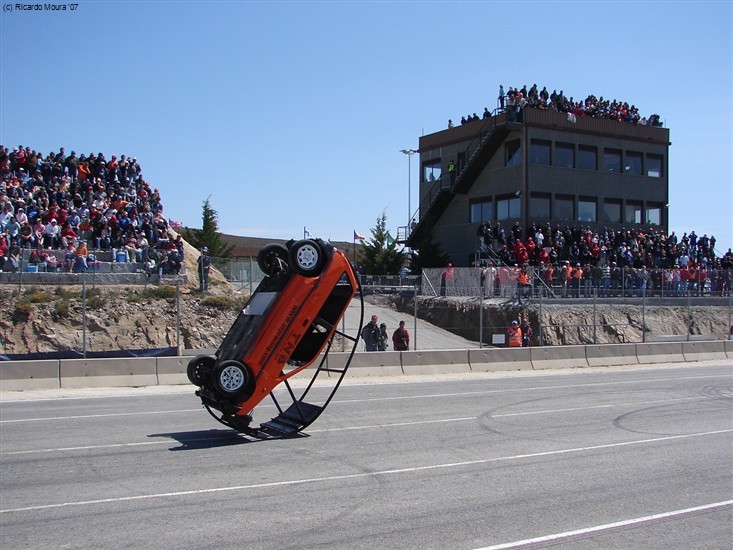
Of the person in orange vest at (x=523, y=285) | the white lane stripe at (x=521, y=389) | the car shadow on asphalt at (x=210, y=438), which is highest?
the person in orange vest at (x=523, y=285)

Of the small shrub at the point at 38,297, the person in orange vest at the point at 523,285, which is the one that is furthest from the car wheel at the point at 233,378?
the person in orange vest at the point at 523,285

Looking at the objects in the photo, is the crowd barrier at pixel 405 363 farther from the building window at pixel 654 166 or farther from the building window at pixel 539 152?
the building window at pixel 654 166

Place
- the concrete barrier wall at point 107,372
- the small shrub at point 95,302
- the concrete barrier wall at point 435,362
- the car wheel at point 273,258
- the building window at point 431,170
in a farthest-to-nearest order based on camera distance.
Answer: the building window at point 431,170 → the small shrub at point 95,302 → the concrete barrier wall at point 435,362 → the concrete barrier wall at point 107,372 → the car wheel at point 273,258

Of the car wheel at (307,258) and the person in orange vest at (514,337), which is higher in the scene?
the car wheel at (307,258)

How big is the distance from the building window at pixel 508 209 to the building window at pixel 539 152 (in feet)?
8.67

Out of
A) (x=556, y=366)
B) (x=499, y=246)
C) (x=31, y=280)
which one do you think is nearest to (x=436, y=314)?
(x=556, y=366)

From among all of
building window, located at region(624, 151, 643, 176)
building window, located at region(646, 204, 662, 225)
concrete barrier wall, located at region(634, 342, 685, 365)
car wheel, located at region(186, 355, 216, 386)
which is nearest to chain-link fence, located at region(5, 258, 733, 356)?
concrete barrier wall, located at region(634, 342, 685, 365)

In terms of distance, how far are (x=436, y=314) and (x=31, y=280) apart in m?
14.8

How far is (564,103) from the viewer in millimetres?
47375

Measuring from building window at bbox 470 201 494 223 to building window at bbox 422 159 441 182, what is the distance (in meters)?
4.47

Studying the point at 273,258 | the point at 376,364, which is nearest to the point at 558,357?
the point at 376,364

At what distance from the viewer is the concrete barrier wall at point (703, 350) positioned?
2775cm

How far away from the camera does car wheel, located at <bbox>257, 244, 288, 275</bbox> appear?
10695mm

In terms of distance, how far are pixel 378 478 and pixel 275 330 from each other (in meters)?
2.64
